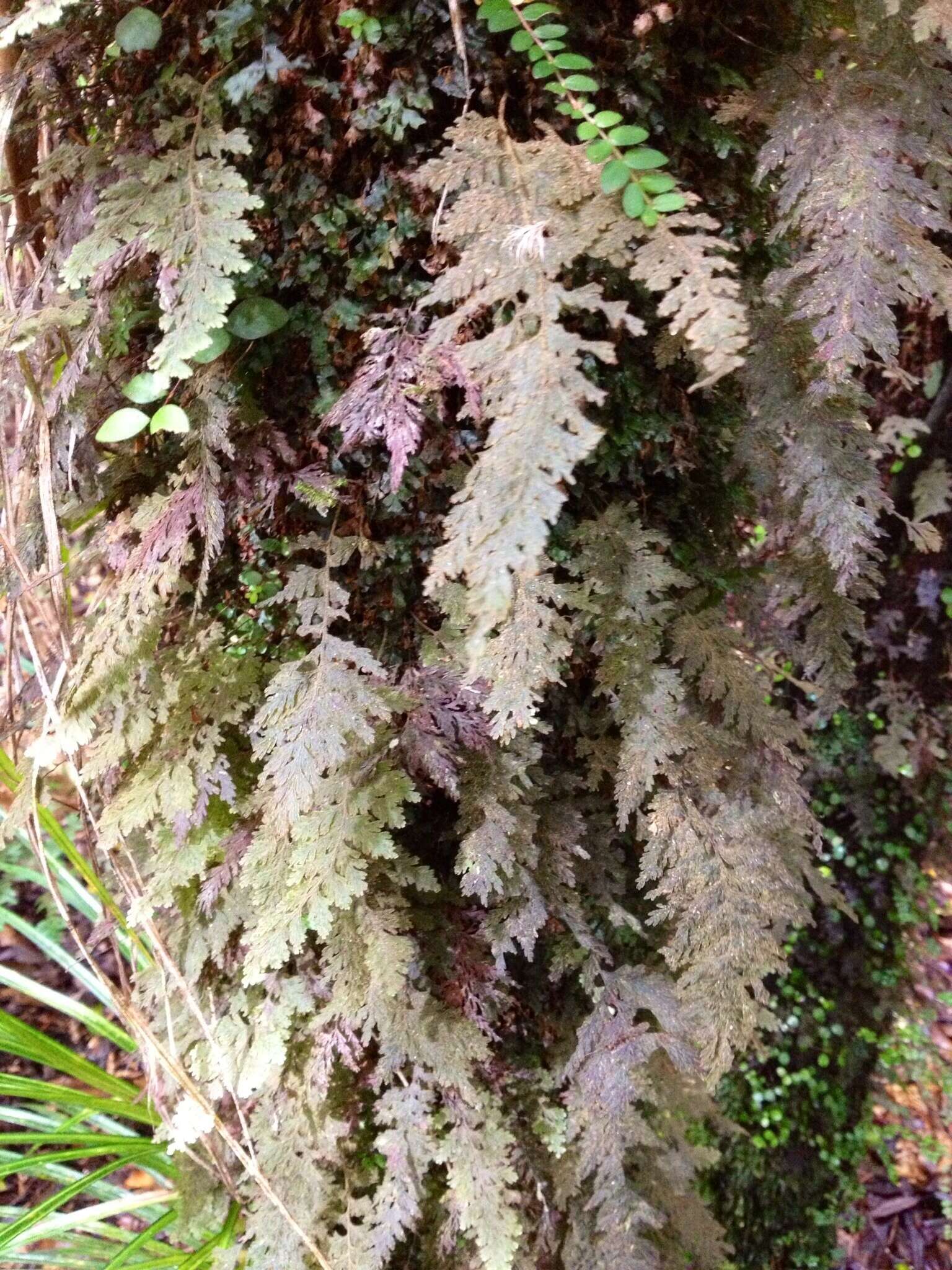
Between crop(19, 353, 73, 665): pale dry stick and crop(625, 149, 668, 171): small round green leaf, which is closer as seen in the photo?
crop(625, 149, 668, 171): small round green leaf

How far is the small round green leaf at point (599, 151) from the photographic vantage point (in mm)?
795

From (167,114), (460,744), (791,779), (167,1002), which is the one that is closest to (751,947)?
(791,779)

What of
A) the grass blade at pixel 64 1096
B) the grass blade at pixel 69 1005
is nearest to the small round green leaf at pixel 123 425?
the grass blade at pixel 64 1096

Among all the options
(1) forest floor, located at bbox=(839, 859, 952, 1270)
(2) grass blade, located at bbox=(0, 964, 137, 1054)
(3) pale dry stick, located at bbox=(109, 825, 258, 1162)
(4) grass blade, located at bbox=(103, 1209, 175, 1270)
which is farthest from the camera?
(1) forest floor, located at bbox=(839, 859, 952, 1270)

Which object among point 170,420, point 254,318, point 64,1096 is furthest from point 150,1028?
point 254,318

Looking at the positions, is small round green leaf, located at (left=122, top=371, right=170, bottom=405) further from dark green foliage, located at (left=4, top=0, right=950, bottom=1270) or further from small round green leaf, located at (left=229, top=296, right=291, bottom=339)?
small round green leaf, located at (left=229, top=296, right=291, bottom=339)

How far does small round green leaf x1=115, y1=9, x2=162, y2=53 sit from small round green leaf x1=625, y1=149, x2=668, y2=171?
591mm

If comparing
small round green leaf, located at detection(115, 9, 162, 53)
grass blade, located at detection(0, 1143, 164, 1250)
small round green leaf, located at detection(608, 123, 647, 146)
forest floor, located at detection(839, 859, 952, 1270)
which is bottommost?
forest floor, located at detection(839, 859, 952, 1270)

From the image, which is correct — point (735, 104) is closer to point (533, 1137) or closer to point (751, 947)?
point (751, 947)

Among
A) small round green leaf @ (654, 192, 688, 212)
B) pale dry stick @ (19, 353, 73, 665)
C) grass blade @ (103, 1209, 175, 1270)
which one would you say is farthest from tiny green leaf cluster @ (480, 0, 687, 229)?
grass blade @ (103, 1209, 175, 1270)

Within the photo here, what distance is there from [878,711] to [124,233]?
203 centimetres

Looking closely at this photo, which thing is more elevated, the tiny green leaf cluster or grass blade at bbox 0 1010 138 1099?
the tiny green leaf cluster

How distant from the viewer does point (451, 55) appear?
90 centimetres

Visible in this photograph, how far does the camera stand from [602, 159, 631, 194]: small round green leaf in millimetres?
781
